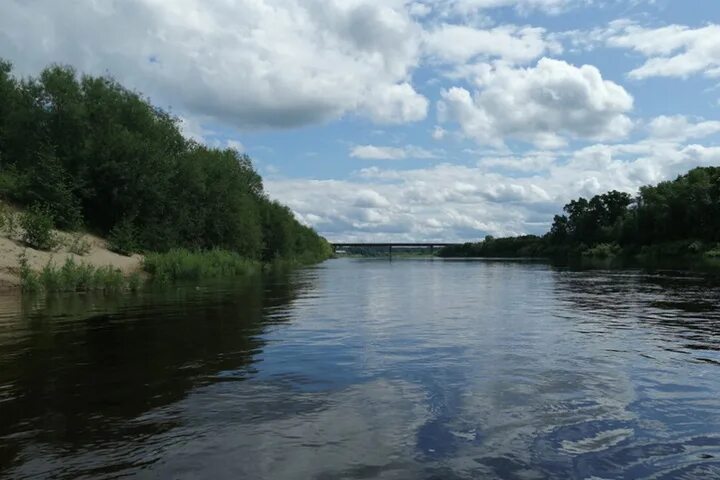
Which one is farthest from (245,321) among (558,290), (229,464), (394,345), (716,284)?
(716,284)

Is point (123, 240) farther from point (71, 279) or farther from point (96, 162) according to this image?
point (71, 279)

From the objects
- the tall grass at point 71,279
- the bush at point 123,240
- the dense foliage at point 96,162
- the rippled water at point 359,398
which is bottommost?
the rippled water at point 359,398

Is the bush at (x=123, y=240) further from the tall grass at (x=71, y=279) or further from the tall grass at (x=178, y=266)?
the tall grass at (x=71, y=279)

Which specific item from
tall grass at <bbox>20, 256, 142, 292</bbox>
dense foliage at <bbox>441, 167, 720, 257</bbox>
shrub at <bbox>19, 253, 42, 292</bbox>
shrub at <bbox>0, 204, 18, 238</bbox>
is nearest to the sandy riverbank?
shrub at <bbox>19, 253, 42, 292</bbox>

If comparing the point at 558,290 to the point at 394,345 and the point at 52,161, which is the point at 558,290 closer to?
the point at 394,345

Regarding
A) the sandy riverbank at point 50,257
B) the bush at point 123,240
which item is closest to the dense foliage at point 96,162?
the bush at point 123,240

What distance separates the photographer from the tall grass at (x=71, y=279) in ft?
106

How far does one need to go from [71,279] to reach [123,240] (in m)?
19.8

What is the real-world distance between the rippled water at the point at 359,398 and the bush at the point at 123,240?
3163 centimetres

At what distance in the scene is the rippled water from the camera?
7621mm

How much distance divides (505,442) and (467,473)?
4.34 ft

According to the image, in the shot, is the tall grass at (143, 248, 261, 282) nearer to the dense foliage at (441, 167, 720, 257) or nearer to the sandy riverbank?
the sandy riverbank

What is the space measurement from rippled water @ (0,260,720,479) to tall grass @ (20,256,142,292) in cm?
1176

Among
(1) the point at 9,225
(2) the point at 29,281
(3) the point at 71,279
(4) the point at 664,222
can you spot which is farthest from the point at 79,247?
(4) the point at 664,222
